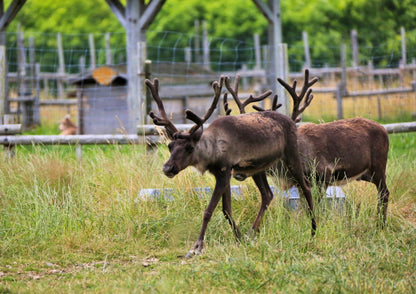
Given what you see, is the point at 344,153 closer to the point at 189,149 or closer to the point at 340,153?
the point at 340,153

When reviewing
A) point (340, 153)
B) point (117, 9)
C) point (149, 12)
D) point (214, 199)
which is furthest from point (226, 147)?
point (117, 9)

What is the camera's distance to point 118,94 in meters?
13.6

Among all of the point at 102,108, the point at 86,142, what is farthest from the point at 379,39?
the point at 86,142

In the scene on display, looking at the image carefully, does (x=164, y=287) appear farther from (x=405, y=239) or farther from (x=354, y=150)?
(x=354, y=150)

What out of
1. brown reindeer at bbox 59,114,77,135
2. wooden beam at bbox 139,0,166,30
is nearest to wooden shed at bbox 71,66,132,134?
brown reindeer at bbox 59,114,77,135

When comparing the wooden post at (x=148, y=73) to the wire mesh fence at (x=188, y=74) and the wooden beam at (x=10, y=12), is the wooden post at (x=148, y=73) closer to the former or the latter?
the wire mesh fence at (x=188, y=74)

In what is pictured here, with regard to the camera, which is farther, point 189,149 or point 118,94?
point 118,94

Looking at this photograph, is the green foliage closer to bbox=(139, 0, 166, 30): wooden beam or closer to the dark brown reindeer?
bbox=(139, 0, 166, 30): wooden beam

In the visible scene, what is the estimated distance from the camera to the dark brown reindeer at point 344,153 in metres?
6.15

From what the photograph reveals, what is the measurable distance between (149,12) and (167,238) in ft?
16.1

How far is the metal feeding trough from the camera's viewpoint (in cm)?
611

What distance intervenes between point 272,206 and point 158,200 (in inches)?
44.9

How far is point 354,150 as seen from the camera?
6.28m

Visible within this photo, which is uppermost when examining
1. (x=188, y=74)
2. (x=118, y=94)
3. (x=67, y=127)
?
(x=188, y=74)
